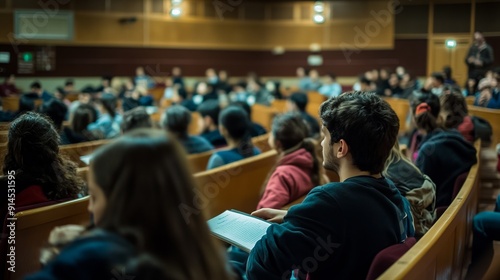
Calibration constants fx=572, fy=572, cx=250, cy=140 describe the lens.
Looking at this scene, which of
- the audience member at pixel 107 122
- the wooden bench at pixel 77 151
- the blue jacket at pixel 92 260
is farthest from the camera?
the audience member at pixel 107 122

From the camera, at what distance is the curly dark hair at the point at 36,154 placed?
2.79m

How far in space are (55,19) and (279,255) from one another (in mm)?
16324

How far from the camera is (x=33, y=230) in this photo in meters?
2.63

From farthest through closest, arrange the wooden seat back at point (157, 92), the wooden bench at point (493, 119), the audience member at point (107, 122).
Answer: the wooden seat back at point (157, 92) → the audience member at point (107, 122) → the wooden bench at point (493, 119)

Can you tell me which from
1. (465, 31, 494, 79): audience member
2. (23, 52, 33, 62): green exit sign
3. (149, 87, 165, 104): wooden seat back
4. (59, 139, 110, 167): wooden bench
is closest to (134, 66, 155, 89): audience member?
(149, 87, 165, 104): wooden seat back

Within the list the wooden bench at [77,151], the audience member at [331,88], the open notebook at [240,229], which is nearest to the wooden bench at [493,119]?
the wooden bench at [77,151]

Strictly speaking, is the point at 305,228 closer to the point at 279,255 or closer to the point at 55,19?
the point at 279,255

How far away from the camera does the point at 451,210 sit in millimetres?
2576

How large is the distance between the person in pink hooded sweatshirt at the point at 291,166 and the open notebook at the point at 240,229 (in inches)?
32.6

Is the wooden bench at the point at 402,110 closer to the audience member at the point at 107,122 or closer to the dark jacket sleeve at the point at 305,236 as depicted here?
the audience member at the point at 107,122

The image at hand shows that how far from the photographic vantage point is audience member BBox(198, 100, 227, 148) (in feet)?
20.1

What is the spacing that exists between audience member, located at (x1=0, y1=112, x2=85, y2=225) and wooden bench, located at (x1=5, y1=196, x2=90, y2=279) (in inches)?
5.9

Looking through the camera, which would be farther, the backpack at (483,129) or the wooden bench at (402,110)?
the wooden bench at (402,110)

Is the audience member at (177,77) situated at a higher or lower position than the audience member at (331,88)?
higher
